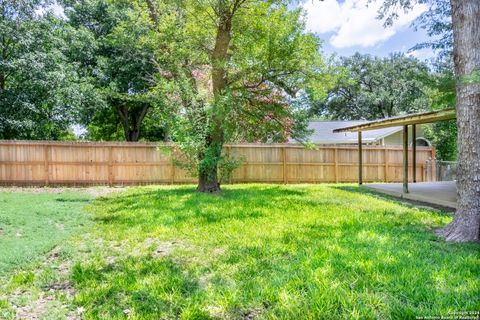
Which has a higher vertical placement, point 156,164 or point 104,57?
point 104,57

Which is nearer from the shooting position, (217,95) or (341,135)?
(217,95)

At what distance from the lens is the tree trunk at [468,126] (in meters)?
4.31

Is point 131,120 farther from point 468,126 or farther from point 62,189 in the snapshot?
point 468,126

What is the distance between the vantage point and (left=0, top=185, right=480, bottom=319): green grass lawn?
2.62 m

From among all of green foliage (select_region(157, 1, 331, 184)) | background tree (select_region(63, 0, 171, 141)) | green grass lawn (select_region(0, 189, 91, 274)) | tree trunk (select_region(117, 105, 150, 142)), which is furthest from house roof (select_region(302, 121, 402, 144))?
green grass lawn (select_region(0, 189, 91, 274))

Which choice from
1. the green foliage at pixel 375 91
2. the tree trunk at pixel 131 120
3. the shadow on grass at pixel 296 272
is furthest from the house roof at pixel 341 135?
the shadow on grass at pixel 296 272

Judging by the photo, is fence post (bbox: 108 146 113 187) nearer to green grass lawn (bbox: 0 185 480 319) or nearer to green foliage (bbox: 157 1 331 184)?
green foliage (bbox: 157 1 331 184)

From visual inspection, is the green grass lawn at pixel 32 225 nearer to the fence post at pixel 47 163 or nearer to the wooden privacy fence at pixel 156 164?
the fence post at pixel 47 163

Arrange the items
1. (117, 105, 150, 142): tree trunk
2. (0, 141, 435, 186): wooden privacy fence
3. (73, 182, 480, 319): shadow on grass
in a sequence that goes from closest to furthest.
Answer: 1. (73, 182, 480, 319): shadow on grass
2. (0, 141, 435, 186): wooden privacy fence
3. (117, 105, 150, 142): tree trunk

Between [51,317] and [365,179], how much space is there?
43.8 feet

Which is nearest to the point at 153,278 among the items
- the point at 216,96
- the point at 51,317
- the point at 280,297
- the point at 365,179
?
the point at 51,317

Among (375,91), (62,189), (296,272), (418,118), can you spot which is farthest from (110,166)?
(375,91)

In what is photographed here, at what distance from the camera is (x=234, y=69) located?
9.24m

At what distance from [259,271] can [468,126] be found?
3.22m
